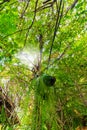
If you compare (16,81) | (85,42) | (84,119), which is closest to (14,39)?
(16,81)

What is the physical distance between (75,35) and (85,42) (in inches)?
10.6

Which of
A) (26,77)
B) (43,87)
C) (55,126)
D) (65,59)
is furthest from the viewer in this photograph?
(26,77)

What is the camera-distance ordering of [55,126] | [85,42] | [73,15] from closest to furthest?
[55,126] < [73,15] < [85,42]

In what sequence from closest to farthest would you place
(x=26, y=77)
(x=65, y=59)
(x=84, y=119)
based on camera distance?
(x=65, y=59), (x=26, y=77), (x=84, y=119)

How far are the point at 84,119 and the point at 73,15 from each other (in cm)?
419

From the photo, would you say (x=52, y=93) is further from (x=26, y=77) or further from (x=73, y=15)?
(x=26, y=77)

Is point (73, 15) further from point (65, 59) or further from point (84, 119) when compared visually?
point (84, 119)

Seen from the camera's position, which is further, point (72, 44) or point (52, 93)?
point (72, 44)

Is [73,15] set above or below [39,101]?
above

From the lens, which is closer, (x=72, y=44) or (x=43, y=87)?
(x=43, y=87)

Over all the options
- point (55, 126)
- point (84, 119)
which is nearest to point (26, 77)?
point (84, 119)

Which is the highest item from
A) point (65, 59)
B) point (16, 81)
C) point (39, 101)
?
point (65, 59)

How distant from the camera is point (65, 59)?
18.3ft

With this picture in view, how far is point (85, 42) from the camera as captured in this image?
507cm
